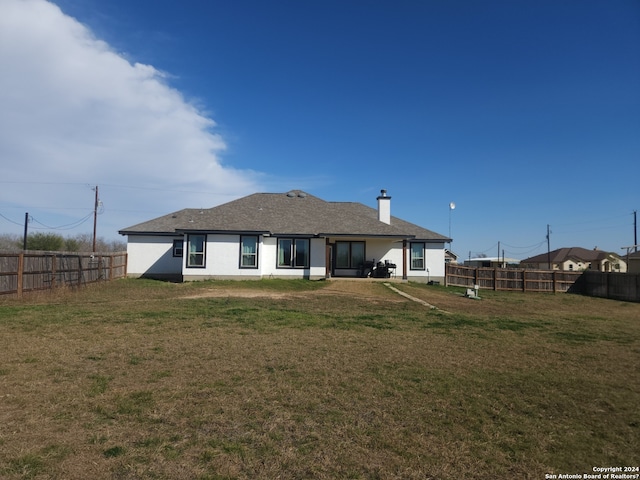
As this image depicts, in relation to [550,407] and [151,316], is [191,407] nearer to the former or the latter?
[550,407]

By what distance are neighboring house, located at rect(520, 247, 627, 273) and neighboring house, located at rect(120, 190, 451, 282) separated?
31401 mm

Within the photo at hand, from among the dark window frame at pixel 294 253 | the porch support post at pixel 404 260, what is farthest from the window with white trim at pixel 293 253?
the porch support post at pixel 404 260

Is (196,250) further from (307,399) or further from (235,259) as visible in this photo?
(307,399)

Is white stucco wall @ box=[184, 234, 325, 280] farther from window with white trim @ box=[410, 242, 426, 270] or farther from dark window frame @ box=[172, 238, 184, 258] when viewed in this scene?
window with white trim @ box=[410, 242, 426, 270]

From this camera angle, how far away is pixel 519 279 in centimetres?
2534

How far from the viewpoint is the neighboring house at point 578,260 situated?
46809 mm

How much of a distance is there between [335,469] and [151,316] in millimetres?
9027

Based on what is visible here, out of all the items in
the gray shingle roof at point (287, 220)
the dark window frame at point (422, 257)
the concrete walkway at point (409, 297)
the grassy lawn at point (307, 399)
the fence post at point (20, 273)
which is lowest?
the grassy lawn at point (307, 399)

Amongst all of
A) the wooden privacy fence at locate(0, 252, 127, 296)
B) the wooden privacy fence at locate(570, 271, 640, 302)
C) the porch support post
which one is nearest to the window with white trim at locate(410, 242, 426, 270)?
the porch support post

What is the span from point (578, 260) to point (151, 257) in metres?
51.8

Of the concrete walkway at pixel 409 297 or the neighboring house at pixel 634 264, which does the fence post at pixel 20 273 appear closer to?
the concrete walkway at pixel 409 297

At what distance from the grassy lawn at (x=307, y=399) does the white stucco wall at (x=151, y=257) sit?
15.3 metres

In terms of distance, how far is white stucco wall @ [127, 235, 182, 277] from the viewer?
25.5 metres

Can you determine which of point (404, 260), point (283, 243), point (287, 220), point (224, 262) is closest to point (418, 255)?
point (404, 260)
